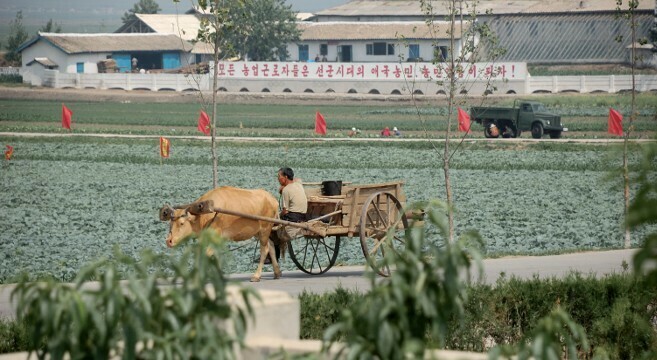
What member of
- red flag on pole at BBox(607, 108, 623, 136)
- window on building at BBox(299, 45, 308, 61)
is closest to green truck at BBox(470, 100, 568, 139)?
red flag on pole at BBox(607, 108, 623, 136)

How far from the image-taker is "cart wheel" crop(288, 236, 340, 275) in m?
19.6

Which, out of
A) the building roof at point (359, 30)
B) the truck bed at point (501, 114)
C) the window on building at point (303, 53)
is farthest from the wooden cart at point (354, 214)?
the window on building at point (303, 53)

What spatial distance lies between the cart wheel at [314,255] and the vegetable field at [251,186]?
13.9 inches

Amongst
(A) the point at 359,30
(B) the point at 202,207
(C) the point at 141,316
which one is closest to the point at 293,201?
(B) the point at 202,207

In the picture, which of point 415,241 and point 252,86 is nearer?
point 415,241

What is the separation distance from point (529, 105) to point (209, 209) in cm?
4036

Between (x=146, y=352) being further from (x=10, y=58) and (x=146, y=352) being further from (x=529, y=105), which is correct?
(x=10, y=58)

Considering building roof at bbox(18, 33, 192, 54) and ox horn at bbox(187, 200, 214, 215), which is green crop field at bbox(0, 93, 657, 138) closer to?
building roof at bbox(18, 33, 192, 54)

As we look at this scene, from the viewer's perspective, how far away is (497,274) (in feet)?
62.2

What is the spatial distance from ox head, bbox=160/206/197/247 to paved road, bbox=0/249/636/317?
104 centimetres

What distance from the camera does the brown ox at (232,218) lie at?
55.6 ft

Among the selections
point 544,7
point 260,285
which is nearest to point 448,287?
point 260,285

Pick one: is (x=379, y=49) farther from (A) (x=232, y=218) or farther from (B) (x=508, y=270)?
(A) (x=232, y=218)

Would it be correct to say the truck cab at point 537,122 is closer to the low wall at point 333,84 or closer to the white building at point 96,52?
the low wall at point 333,84
